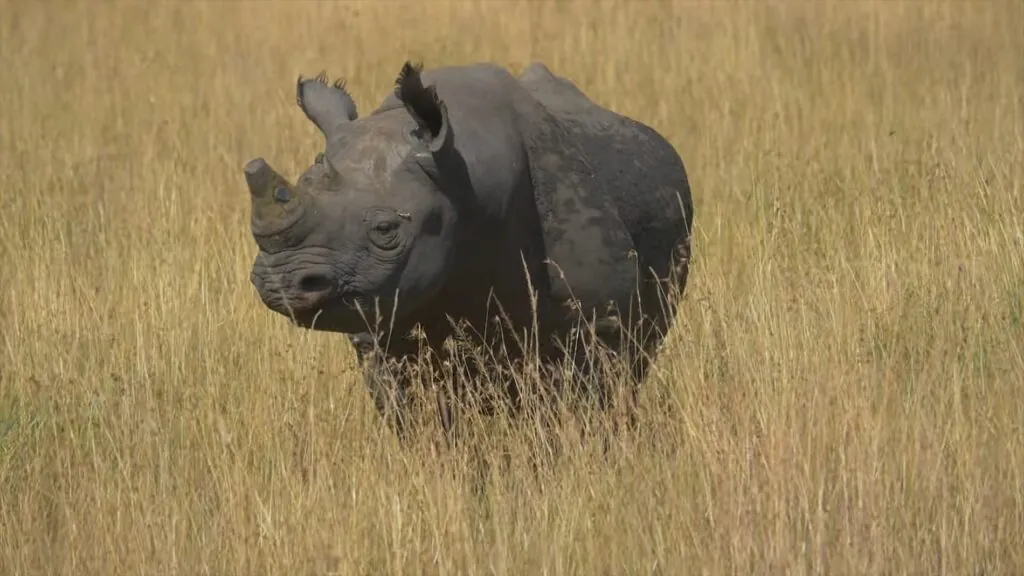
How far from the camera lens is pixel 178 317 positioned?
680 cm

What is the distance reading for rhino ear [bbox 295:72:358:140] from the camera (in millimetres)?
5230

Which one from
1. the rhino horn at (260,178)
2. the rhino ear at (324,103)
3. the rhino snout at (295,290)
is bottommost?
the rhino snout at (295,290)

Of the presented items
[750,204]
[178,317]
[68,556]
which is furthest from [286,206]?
[750,204]

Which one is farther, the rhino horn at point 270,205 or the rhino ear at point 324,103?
the rhino ear at point 324,103

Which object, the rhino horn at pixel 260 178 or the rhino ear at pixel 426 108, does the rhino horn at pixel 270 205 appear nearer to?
the rhino horn at pixel 260 178

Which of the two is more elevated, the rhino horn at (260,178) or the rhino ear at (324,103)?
the rhino ear at (324,103)

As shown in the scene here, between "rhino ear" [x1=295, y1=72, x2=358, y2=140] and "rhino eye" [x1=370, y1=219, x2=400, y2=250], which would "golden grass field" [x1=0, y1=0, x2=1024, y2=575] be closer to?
"rhino eye" [x1=370, y1=219, x2=400, y2=250]

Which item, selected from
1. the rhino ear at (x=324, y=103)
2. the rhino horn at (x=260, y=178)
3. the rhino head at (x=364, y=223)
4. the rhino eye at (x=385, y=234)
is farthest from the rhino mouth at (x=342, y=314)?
the rhino ear at (x=324, y=103)

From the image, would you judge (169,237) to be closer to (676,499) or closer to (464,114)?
(464,114)

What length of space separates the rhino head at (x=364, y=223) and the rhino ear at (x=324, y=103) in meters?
0.23

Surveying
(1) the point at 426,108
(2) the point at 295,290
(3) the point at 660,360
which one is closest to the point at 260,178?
(2) the point at 295,290

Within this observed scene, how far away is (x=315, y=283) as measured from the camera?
4.60 metres

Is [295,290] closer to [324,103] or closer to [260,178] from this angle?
[260,178]

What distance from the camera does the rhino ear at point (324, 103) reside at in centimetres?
523
